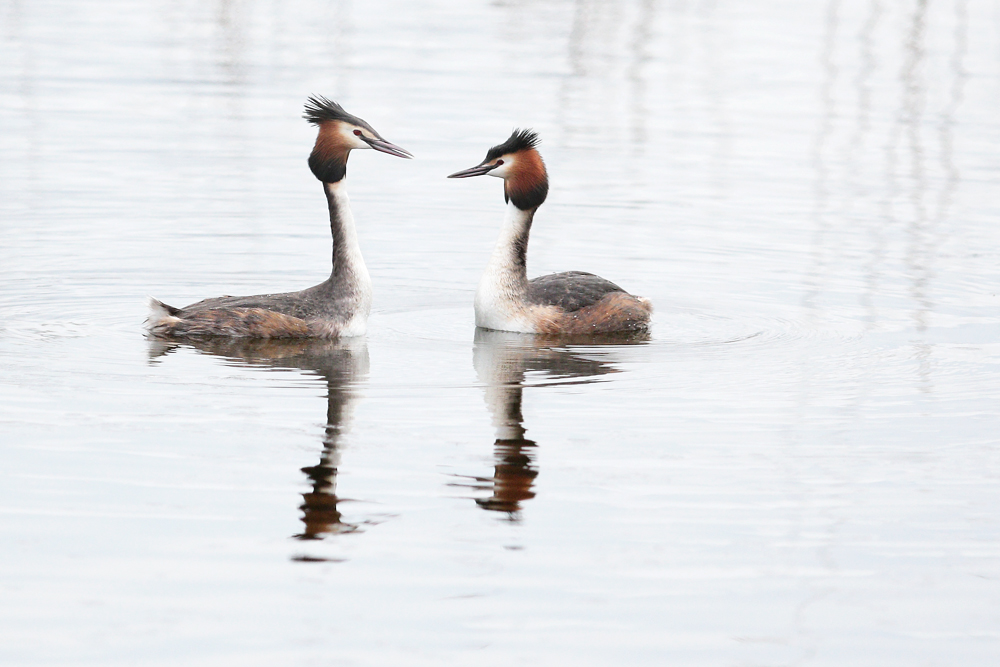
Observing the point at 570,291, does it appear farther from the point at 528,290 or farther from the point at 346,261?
the point at 346,261

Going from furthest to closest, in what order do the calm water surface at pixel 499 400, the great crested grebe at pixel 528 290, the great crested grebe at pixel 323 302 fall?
the great crested grebe at pixel 528 290, the great crested grebe at pixel 323 302, the calm water surface at pixel 499 400

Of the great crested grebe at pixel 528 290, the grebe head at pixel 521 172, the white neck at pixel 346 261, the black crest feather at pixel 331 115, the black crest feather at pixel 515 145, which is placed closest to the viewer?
the white neck at pixel 346 261

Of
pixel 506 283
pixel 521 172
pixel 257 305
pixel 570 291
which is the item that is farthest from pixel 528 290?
pixel 257 305

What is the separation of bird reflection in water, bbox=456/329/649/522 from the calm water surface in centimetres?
3

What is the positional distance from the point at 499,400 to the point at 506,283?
2.28 metres

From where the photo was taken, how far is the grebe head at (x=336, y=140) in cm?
1023

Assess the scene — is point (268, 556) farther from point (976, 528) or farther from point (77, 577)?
point (976, 528)

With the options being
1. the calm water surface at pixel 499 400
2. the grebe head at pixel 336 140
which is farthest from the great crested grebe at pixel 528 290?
the grebe head at pixel 336 140

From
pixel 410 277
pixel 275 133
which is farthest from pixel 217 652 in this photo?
pixel 275 133

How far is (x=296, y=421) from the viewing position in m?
7.75

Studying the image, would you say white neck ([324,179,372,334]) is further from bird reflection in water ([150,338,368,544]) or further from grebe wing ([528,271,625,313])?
grebe wing ([528,271,625,313])

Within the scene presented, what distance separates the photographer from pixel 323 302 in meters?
10.0

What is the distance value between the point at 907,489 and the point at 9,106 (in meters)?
14.8

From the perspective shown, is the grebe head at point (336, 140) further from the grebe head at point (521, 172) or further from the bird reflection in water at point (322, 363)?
the bird reflection in water at point (322, 363)
